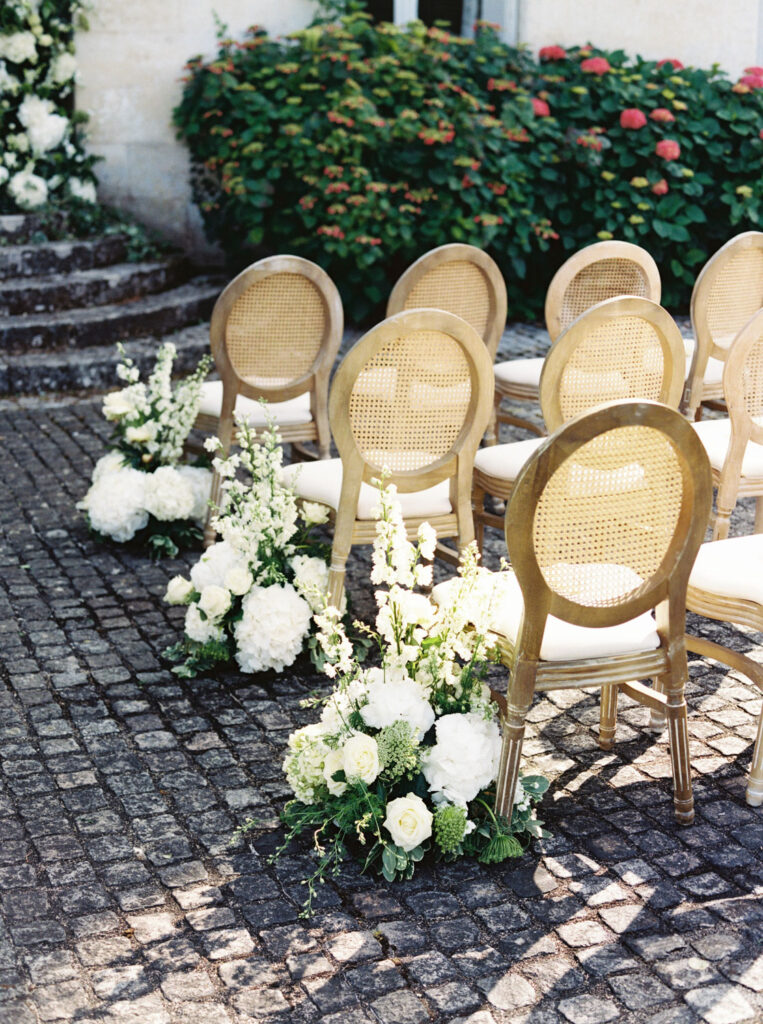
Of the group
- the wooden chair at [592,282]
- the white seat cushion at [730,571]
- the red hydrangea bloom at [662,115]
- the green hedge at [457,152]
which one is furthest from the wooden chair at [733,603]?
the red hydrangea bloom at [662,115]

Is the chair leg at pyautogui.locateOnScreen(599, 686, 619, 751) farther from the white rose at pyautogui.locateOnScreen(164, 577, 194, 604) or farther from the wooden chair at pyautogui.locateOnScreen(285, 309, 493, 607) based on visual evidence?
the white rose at pyautogui.locateOnScreen(164, 577, 194, 604)

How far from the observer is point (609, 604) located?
3.20 metres

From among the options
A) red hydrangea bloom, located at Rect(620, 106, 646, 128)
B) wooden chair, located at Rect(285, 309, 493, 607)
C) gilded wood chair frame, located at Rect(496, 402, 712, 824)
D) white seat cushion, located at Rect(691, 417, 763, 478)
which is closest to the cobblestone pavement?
gilded wood chair frame, located at Rect(496, 402, 712, 824)

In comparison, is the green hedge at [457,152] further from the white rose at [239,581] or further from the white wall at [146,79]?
the white rose at [239,581]

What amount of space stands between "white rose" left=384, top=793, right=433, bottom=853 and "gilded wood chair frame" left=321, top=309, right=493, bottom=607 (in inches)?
47.0

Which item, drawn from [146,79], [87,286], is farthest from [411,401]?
[146,79]

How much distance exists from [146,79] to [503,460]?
584 centimetres

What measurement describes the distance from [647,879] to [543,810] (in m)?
0.38

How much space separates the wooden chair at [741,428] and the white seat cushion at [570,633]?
108 cm

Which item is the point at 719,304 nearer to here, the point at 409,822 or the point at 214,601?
the point at 214,601

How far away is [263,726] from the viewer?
396 centimetres

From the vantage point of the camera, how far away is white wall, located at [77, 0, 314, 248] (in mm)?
9203

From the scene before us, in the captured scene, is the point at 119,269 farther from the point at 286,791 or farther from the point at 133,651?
the point at 286,791

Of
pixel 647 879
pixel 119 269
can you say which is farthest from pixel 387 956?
pixel 119 269
